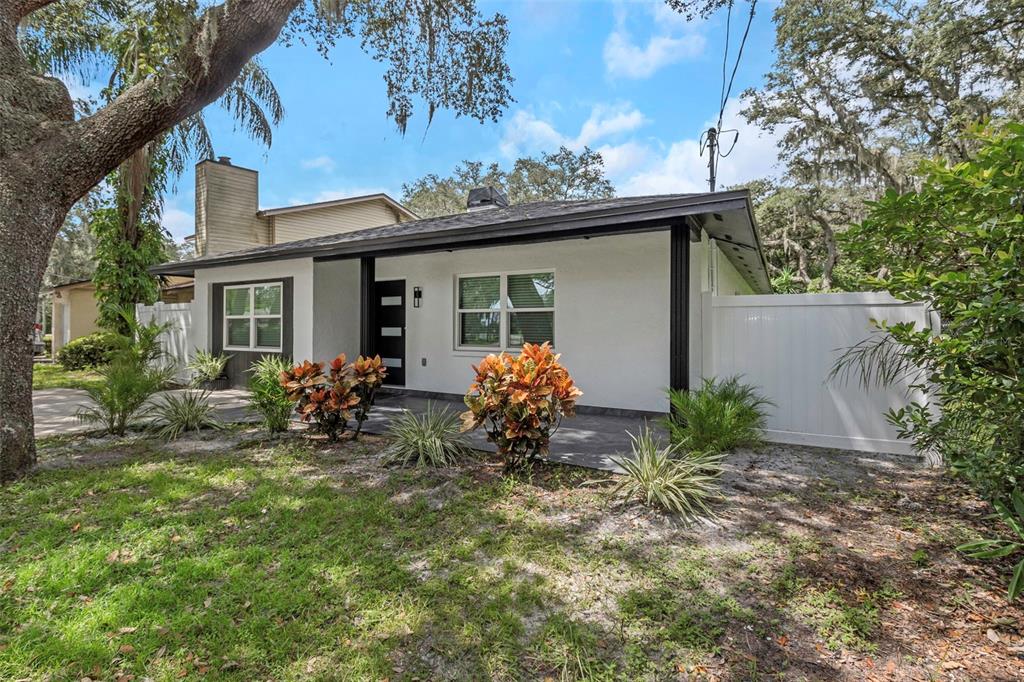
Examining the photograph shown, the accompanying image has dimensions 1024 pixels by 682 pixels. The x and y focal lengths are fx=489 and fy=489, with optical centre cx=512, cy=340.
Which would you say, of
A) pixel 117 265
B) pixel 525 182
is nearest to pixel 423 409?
pixel 117 265

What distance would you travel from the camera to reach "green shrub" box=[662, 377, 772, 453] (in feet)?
16.2

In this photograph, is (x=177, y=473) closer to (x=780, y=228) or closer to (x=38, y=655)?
(x=38, y=655)

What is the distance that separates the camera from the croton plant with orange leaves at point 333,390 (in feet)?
17.6

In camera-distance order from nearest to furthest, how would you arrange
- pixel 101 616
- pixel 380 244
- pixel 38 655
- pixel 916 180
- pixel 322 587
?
pixel 38 655 → pixel 101 616 → pixel 322 587 → pixel 380 244 → pixel 916 180

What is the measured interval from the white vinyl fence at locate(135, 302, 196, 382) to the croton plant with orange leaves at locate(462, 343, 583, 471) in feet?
30.6

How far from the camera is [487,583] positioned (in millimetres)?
2643

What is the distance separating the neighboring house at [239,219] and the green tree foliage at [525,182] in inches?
488

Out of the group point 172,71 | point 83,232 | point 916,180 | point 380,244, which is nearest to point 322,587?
point 172,71

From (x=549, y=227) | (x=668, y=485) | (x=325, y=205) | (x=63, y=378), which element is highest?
A: (x=325, y=205)

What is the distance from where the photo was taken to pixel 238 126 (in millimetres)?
13586

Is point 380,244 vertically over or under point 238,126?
under

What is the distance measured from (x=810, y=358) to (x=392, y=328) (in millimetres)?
6861

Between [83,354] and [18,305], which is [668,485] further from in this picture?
[83,354]

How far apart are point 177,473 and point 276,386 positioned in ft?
4.91
